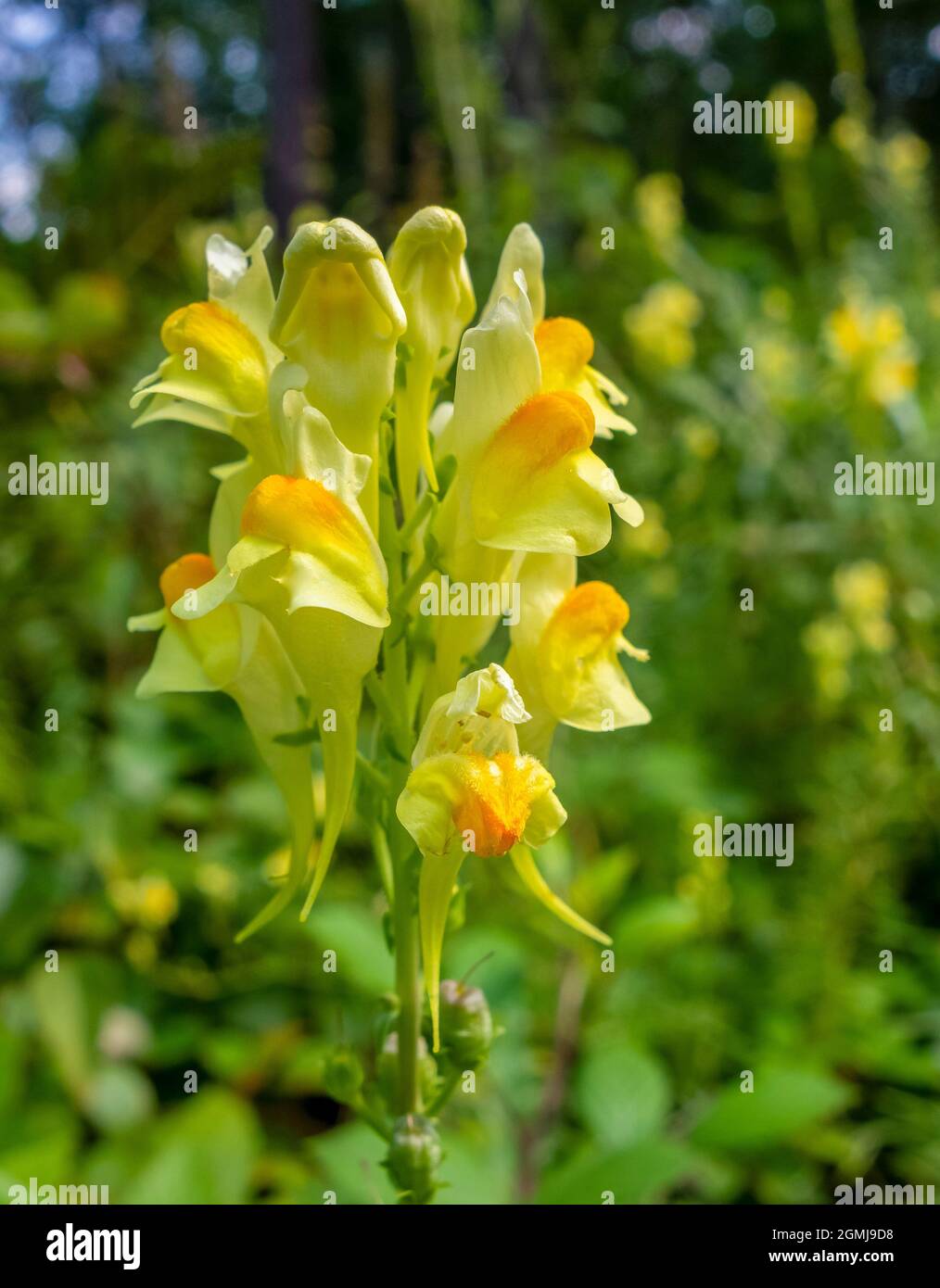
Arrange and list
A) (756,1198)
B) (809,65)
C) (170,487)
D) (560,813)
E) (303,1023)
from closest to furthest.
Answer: (560,813) < (756,1198) < (303,1023) < (170,487) < (809,65)

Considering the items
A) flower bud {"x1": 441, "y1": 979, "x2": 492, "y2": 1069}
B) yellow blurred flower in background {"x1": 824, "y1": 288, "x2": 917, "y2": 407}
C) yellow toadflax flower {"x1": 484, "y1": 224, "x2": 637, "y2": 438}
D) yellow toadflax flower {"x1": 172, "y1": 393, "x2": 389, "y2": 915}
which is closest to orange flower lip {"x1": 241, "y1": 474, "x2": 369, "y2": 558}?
yellow toadflax flower {"x1": 172, "y1": 393, "x2": 389, "y2": 915}

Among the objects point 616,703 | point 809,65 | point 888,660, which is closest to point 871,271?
point 888,660

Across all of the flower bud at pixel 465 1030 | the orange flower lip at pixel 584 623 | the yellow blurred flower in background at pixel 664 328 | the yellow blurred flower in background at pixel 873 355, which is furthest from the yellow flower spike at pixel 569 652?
the yellow blurred flower in background at pixel 664 328

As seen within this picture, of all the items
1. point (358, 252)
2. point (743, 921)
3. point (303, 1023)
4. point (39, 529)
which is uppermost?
point (39, 529)

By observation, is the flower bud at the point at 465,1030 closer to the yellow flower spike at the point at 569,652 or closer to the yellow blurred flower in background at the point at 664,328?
the yellow flower spike at the point at 569,652

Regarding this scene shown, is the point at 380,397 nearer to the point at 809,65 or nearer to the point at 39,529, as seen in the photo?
the point at 39,529

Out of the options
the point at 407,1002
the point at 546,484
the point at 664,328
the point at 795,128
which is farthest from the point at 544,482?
the point at 795,128
